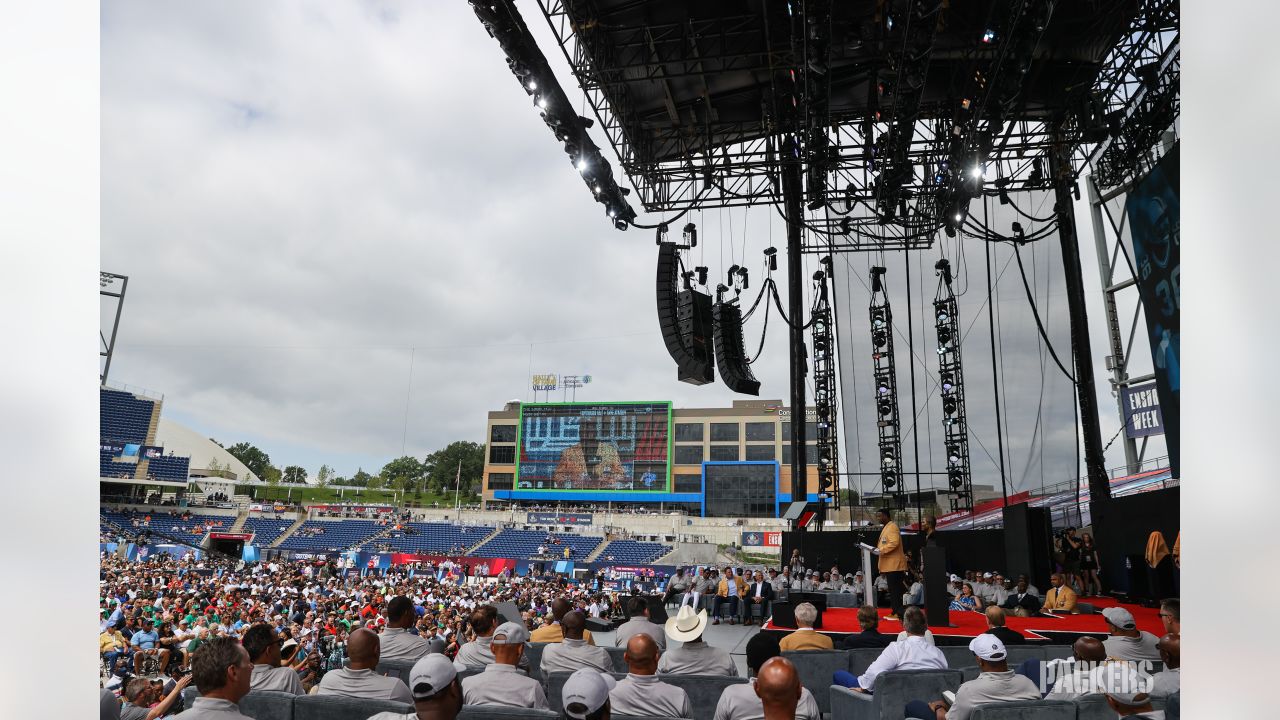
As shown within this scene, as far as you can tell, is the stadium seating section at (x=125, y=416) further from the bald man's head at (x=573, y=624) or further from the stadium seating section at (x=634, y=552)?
the bald man's head at (x=573, y=624)

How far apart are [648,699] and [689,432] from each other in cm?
5521

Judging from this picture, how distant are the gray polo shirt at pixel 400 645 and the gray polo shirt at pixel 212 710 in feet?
7.89

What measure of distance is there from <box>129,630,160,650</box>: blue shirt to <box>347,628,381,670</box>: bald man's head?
27.9ft

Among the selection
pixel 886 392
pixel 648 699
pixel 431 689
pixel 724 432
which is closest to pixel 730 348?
pixel 886 392

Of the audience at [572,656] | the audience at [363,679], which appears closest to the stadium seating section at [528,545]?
the audience at [572,656]

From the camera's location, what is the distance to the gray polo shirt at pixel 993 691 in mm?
3512

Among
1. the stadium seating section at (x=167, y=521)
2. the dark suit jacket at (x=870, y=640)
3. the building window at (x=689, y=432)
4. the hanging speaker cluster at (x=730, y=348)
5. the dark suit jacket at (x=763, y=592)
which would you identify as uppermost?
the building window at (x=689, y=432)

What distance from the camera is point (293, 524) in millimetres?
45250

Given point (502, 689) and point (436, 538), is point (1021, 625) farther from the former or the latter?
point (436, 538)

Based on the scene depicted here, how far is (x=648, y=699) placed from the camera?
3.17 meters

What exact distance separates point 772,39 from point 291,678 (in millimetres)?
11368

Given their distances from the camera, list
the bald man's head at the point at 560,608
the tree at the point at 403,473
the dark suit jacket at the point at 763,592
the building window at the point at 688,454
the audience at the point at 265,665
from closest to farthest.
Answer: the audience at the point at 265,665, the bald man's head at the point at 560,608, the dark suit jacket at the point at 763,592, the building window at the point at 688,454, the tree at the point at 403,473
